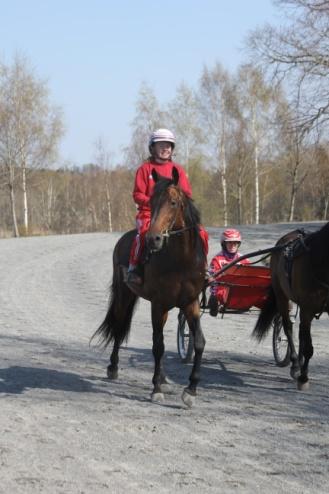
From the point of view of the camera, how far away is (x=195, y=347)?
6.72 meters

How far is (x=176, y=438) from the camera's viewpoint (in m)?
5.30

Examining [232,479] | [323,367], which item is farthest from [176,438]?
[323,367]

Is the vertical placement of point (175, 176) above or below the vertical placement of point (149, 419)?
above

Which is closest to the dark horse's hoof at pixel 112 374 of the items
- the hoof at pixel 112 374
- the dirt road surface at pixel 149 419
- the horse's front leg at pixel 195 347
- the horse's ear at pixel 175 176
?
the hoof at pixel 112 374

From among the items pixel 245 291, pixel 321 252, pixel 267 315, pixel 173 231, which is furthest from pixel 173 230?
pixel 267 315

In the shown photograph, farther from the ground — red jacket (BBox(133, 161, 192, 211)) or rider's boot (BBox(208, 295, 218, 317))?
red jacket (BBox(133, 161, 192, 211))

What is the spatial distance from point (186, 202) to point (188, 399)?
5.47ft

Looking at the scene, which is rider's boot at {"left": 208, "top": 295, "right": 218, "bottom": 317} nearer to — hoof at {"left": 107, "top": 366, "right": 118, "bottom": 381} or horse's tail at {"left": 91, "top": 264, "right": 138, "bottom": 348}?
horse's tail at {"left": 91, "top": 264, "right": 138, "bottom": 348}

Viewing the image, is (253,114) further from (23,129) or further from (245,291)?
(245,291)

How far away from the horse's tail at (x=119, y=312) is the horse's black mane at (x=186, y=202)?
1.50m

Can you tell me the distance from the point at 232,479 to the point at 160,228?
2.36m

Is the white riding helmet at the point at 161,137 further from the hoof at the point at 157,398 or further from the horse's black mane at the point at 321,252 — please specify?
the hoof at the point at 157,398

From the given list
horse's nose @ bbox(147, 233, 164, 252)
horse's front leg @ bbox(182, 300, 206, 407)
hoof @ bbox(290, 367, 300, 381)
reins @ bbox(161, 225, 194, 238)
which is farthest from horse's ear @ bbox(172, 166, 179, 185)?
hoof @ bbox(290, 367, 300, 381)

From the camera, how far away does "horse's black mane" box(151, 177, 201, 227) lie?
6.27 meters
